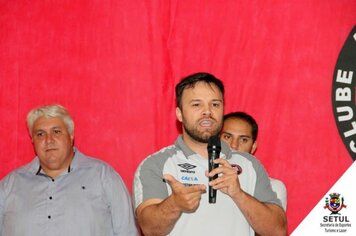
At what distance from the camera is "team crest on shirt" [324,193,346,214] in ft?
11.1

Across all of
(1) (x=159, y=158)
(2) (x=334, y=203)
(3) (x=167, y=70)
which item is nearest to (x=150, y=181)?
(1) (x=159, y=158)

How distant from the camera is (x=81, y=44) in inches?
130

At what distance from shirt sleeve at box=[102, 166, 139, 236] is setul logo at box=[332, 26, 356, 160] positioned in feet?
4.64

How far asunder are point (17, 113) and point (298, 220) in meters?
1.81

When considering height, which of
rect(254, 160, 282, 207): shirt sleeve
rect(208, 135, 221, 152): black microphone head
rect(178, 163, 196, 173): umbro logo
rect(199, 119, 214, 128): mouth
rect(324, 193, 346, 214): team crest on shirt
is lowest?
rect(324, 193, 346, 214): team crest on shirt

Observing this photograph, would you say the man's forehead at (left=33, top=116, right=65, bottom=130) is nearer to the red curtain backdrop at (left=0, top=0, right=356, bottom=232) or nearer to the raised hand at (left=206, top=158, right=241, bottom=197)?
the red curtain backdrop at (left=0, top=0, right=356, bottom=232)

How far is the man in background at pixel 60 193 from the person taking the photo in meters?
2.79

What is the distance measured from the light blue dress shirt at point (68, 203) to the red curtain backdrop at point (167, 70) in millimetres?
366

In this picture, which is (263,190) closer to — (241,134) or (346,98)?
(241,134)

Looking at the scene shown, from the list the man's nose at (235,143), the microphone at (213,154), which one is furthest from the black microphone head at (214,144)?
the man's nose at (235,143)

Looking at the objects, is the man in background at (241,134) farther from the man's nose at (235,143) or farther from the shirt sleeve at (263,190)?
the shirt sleeve at (263,190)

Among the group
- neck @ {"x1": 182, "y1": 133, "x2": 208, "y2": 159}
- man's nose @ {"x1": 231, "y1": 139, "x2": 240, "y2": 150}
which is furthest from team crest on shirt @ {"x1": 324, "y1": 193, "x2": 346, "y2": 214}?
neck @ {"x1": 182, "y1": 133, "x2": 208, "y2": 159}

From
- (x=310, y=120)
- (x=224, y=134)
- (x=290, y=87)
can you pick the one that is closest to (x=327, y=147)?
(x=310, y=120)

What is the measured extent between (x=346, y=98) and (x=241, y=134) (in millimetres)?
790
